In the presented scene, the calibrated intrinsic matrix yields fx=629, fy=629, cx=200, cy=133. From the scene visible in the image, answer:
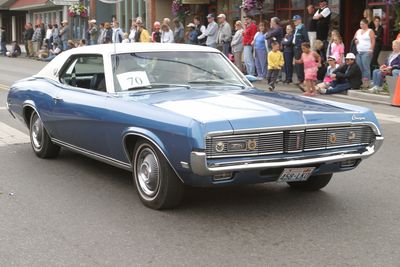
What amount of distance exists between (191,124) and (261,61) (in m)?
14.6

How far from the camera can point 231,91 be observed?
624cm

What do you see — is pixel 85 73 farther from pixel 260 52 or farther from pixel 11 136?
pixel 260 52

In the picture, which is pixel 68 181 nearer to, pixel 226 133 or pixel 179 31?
pixel 226 133

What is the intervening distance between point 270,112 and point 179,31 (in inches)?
734

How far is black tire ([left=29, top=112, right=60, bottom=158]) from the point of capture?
7664 millimetres

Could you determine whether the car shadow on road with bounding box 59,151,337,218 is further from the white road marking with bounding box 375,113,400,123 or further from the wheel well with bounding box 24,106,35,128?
the white road marking with bounding box 375,113,400,123

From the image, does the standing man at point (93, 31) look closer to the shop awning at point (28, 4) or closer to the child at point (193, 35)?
the child at point (193, 35)

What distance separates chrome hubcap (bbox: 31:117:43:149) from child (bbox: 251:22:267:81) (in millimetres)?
11690

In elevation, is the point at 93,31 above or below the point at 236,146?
above

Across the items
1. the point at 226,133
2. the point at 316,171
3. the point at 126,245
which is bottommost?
the point at 126,245

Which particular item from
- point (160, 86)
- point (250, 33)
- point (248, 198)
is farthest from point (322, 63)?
point (248, 198)

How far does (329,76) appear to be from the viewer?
16266mm

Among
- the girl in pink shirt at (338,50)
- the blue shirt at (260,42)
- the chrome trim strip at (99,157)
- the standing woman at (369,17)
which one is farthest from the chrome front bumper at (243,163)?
the blue shirt at (260,42)

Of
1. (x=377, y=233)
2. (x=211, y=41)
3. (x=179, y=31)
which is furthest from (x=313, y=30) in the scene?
(x=377, y=233)
